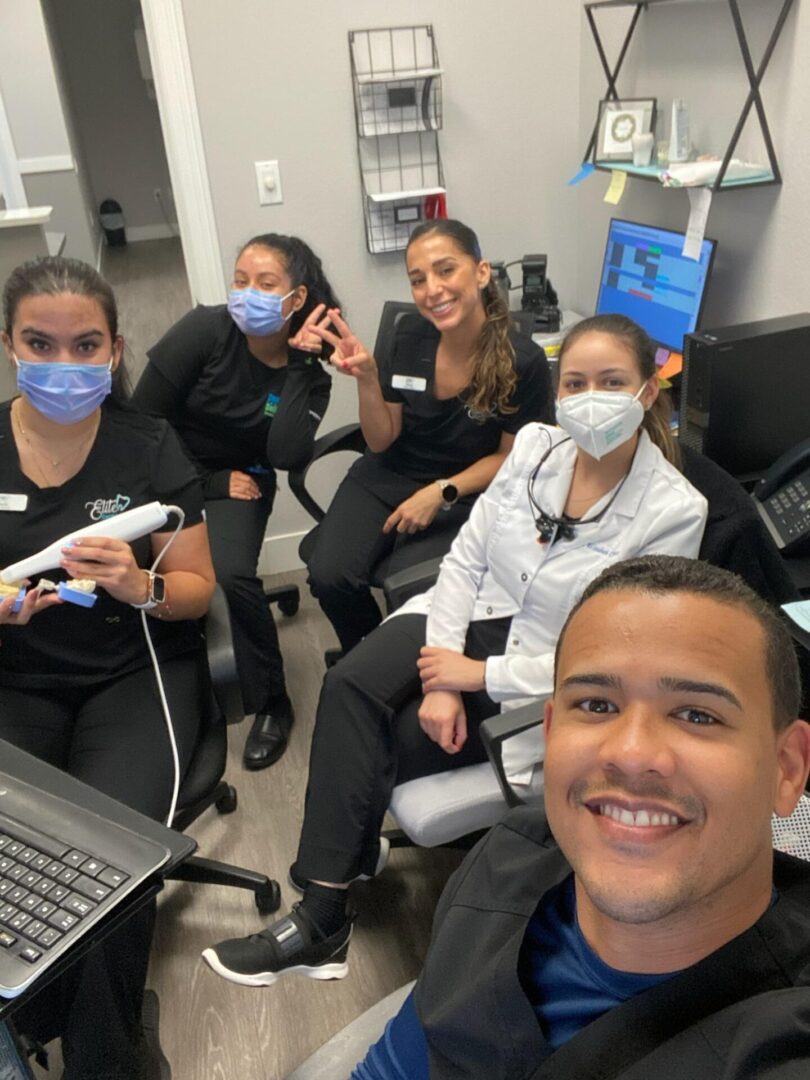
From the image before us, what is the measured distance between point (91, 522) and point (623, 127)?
1.82 metres

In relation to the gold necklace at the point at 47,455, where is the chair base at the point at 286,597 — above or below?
below

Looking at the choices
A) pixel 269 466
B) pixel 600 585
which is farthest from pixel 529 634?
pixel 269 466

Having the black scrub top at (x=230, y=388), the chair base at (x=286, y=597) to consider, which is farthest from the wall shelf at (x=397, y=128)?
the chair base at (x=286, y=597)

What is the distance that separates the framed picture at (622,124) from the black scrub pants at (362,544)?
42.8 inches

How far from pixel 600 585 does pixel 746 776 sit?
25cm

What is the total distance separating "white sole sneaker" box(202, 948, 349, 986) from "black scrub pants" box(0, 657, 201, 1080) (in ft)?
0.41

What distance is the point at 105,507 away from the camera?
155cm

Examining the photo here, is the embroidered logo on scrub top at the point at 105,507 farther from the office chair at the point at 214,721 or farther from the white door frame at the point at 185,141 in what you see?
the white door frame at the point at 185,141

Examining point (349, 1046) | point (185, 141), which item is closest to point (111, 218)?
point (185, 141)

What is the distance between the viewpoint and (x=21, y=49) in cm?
606

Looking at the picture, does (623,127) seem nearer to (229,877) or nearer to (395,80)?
(395,80)

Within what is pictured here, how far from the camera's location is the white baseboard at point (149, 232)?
7.82m

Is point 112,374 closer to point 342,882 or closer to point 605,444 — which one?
point 605,444

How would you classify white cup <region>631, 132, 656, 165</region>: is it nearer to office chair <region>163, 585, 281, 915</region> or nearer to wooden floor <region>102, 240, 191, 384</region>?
office chair <region>163, 585, 281, 915</region>
